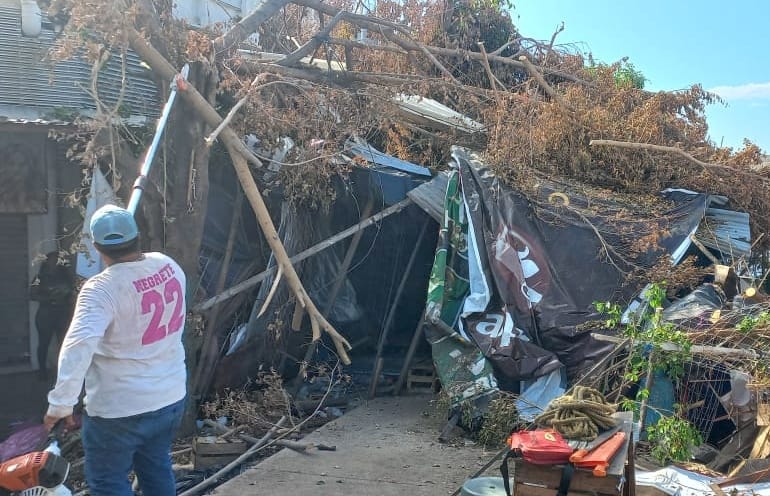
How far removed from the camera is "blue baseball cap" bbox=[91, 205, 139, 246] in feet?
10.8

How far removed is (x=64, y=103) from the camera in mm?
6305

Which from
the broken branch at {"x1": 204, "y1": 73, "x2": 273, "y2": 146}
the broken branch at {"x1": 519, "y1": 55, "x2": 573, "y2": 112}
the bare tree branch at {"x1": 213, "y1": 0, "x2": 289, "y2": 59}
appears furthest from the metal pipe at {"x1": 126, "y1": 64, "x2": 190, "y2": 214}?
the broken branch at {"x1": 519, "y1": 55, "x2": 573, "y2": 112}

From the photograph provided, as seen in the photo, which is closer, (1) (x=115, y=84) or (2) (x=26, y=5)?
(1) (x=115, y=84)

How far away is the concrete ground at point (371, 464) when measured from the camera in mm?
4910

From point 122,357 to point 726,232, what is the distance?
610cm

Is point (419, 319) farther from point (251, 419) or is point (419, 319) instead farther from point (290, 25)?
point (290, 25)

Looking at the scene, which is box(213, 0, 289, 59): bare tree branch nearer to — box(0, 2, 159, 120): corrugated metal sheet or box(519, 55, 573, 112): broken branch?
box(0, 2, 159, 120): corrugated metal sheet

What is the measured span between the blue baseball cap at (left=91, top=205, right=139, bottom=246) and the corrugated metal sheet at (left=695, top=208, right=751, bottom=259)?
18.4 ft

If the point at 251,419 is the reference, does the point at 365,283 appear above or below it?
above

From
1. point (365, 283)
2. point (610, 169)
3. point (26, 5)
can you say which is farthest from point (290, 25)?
point (610, 169)

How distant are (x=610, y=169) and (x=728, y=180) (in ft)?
4.02

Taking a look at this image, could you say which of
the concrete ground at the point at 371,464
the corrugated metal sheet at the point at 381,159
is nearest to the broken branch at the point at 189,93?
the corrugated metal sheet at the point at 381,159

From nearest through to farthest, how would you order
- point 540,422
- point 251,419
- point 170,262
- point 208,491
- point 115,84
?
point 170,262 < point 540,422 < point 208,491 < point 251,419 < point 115,84

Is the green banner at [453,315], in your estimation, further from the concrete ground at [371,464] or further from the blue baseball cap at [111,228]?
the blue baseball cap at [111,228]
